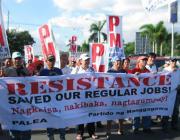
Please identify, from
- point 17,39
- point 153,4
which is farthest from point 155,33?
point 153,4

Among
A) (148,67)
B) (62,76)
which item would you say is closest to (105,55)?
(148,67)

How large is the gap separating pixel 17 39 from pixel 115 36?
61971 mm

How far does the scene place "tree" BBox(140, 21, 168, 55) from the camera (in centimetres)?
6769

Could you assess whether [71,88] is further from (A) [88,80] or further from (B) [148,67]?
(B) [148,67]

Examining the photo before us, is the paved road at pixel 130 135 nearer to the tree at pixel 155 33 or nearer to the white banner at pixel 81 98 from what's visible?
the white banner at pixel 81 98

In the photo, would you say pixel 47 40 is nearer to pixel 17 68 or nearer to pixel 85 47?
pixel 17 68

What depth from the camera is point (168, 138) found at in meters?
9.49

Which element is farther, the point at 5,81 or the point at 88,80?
the point at 88,80

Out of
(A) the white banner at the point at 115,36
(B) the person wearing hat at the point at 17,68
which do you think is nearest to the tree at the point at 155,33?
(A) the white banner at the point at 115,36

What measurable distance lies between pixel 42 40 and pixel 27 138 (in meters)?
2.77

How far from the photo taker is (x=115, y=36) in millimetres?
11805

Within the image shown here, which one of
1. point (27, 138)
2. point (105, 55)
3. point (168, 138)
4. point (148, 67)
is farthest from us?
point (105, 55)

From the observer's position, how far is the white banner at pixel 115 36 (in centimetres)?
1162

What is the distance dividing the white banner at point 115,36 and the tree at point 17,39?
57173 mm
